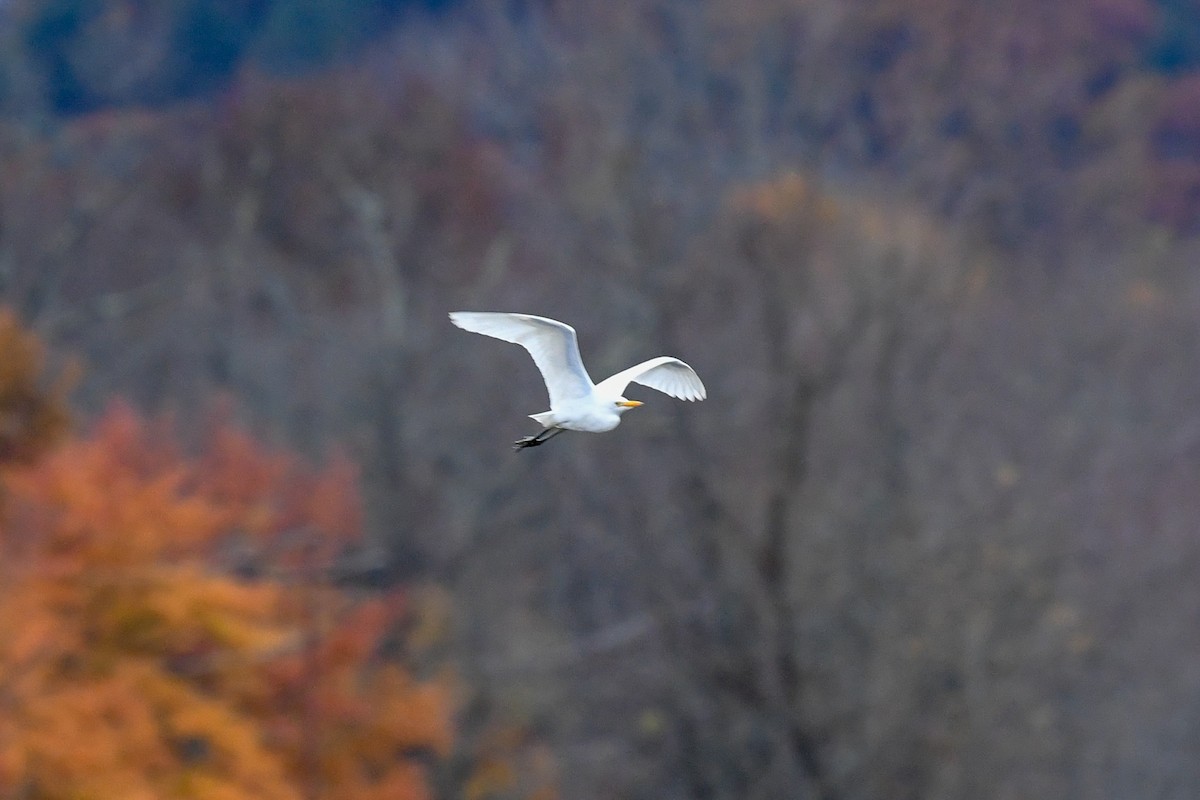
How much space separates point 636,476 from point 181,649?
4948 mm

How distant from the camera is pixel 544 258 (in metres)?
30.2

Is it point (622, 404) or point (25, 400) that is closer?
point (622, 404)

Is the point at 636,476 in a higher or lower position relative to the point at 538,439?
higher

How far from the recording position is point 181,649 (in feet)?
54.0

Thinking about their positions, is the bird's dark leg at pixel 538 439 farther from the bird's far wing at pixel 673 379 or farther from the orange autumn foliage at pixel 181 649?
the orange autumn foliage at pixel 181 649

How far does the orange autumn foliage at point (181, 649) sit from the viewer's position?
48.1 ft

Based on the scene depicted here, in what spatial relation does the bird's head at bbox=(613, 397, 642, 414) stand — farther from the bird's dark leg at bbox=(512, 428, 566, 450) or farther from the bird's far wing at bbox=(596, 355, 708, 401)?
the bird's far wing at bbox=(596, 355, 708, 401)

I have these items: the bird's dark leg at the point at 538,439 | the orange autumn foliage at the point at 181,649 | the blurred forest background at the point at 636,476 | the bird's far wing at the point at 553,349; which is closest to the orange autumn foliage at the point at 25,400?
the blurred forest background at the point at 636,476

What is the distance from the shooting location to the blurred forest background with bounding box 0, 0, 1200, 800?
49.1 feet

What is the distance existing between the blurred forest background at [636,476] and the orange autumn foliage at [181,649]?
46 mm

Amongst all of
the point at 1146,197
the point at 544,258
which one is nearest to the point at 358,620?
the point at 544,258

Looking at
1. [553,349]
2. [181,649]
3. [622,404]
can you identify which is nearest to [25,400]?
[181,649]

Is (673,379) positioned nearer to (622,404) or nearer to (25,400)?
(622,404)

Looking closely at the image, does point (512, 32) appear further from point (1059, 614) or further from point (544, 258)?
point (1059, 614)
